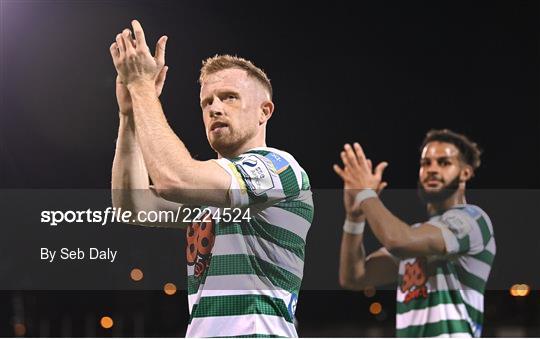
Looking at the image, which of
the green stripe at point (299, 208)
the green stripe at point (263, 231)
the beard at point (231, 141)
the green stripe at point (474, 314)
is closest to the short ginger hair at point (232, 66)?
the beard at point (231, 141)

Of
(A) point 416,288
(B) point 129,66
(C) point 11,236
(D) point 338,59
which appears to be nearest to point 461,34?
(D) point 338,59

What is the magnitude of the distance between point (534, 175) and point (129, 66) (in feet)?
4.34

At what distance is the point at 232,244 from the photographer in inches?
77.4

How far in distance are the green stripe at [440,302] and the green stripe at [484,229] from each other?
192 mm

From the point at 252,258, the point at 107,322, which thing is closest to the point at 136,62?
the point at 252,258

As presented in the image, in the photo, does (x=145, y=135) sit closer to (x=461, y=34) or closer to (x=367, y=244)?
(x=367, y=244)

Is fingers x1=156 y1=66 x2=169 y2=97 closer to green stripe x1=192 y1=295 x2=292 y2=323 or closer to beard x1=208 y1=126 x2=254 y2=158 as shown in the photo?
beard x1=208 y1=126 x2=254 y2=158

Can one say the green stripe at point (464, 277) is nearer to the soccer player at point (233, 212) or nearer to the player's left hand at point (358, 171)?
the player's left hand at point (358, 171)

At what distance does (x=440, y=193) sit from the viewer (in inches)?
97.2

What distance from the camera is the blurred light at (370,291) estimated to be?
2.47 metres

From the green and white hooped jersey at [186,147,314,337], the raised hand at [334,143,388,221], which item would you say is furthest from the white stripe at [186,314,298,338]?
the raised hand at [334,143,388,221]

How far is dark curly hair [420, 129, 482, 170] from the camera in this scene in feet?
8.17

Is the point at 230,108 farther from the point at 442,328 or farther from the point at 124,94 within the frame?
the point at 442,328

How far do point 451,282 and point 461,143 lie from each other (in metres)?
0.44
